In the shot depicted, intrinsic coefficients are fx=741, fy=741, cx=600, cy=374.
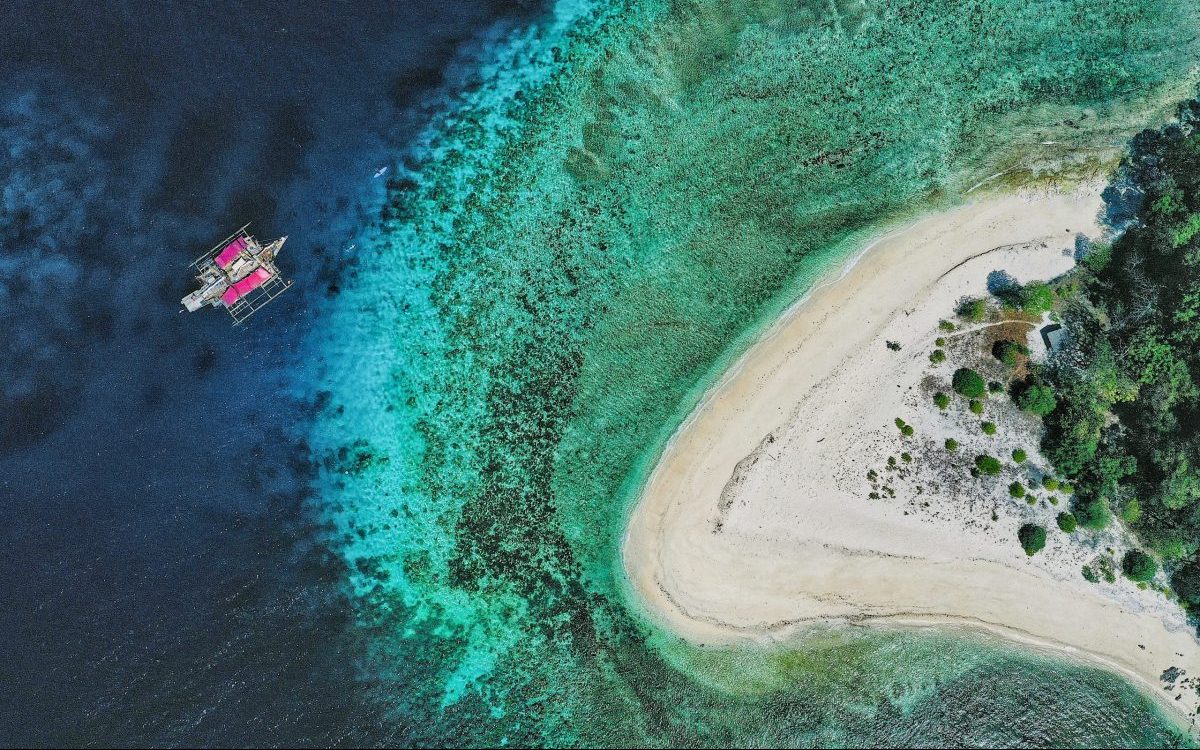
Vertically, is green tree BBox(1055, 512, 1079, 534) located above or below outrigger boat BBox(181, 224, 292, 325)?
below

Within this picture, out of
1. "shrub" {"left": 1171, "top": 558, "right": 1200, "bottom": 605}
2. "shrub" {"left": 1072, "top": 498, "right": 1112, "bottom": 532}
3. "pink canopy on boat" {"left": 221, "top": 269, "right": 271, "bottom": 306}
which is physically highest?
"pink canopy on boat" {"left": 221, "top": 269, "right": 271, "bottom": 306}

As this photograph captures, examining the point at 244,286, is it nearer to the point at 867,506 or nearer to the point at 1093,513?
the point at 867,506

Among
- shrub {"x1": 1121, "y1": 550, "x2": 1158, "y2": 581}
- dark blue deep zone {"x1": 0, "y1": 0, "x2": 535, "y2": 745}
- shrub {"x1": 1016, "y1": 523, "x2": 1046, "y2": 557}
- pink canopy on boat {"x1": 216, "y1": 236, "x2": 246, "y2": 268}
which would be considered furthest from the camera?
dark blue deep zone {"x1": 0, "y1": 0, "x2": 535, "y2": 745}

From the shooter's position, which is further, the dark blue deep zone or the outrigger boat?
the dark blue deep zone

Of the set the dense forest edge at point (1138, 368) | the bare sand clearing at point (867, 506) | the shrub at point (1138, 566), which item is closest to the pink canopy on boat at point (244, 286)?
the bare sand clearing at point (867, 506)

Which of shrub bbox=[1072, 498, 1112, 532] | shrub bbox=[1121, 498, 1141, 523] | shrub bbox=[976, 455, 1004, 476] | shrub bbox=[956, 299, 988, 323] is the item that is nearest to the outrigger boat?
shrub bbox=[956, 299, 988, 323]

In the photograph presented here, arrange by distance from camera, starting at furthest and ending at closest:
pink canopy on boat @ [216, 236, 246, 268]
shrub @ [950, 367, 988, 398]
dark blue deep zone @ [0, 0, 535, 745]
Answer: dark blue deep zone @ [0, 0, 535, 745] < pink canopy on boat @ [216, 236, 246, 268] < shrub @ [950, 367, 988, 398]

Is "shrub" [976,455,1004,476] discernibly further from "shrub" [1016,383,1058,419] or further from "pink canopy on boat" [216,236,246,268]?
"pink canopy on boat" [216,236,246,268]

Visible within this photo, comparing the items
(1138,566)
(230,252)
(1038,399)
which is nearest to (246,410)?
(230,252)

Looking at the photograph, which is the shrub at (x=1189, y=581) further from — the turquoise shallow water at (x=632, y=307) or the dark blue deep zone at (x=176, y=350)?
the dark blue deep zone at (x=176, y=350)
